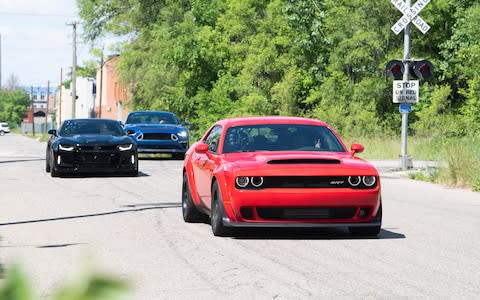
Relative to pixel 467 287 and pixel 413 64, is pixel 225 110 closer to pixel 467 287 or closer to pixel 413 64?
pixel 413 64

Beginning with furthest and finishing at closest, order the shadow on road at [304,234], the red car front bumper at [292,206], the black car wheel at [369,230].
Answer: the shadow on road at [304,234] < the black car wheel at [369,230] < the red car front bumper at [292,206]

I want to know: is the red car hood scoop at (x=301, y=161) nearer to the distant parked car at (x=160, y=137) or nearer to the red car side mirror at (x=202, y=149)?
the red car side mirror at (x=202, y=149)

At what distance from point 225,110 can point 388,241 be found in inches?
1746

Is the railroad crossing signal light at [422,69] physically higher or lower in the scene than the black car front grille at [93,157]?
higher

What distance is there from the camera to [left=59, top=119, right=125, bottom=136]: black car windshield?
22.3 m

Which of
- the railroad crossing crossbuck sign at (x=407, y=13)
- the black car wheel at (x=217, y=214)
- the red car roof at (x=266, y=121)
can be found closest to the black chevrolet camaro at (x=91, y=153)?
the railroad crossing crossbuck sign at (x=407, y=13)

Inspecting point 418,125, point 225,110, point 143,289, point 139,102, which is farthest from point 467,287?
point 139,102

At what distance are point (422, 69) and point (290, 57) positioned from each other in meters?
30.0

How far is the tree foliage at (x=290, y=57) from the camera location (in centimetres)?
4797

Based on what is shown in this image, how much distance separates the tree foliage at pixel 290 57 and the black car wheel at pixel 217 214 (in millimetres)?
34646

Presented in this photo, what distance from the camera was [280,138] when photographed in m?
11.0

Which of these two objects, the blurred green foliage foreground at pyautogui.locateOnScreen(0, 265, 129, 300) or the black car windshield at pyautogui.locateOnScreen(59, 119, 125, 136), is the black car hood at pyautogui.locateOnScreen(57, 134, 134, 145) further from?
the blurred green foliage foreground at pyautogui.locateOnScreen(0, 265, 129, 300)

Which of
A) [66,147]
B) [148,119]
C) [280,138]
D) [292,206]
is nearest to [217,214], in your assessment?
[292,206]

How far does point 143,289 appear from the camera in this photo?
263 inches
